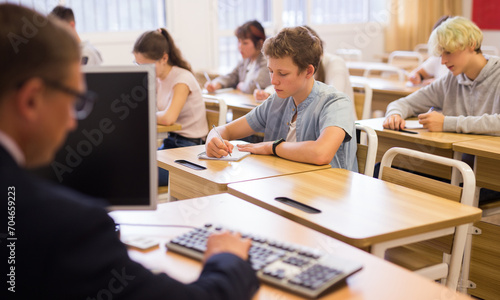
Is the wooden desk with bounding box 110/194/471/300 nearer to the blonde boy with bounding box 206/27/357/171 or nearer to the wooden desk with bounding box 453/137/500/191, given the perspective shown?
the blonde boy with bounding box 206/27/357/171

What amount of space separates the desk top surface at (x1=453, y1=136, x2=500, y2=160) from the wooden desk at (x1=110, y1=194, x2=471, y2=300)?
117cm

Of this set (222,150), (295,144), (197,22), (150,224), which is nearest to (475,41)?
(295,144)

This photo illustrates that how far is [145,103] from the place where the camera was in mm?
1257

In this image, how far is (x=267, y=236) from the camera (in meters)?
1.37

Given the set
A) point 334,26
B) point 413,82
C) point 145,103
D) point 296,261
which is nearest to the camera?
point 296,261

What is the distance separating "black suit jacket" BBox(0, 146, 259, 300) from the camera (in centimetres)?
78

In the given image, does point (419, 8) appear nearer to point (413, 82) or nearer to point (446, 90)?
point (413, 82)

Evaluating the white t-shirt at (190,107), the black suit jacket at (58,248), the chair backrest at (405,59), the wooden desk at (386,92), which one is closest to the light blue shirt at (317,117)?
the white t-shirt at (190,107)

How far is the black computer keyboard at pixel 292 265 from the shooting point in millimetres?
1063

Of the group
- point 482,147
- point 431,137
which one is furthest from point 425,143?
point 482,147

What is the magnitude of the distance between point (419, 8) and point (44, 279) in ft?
25.9

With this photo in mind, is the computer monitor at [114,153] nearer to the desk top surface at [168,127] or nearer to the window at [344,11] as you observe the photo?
the desk top surface at [168,127]

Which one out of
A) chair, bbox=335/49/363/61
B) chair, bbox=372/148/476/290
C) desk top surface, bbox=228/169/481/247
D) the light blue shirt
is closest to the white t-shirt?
the light blue shirt

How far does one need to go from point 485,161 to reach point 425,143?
27 centimetres
